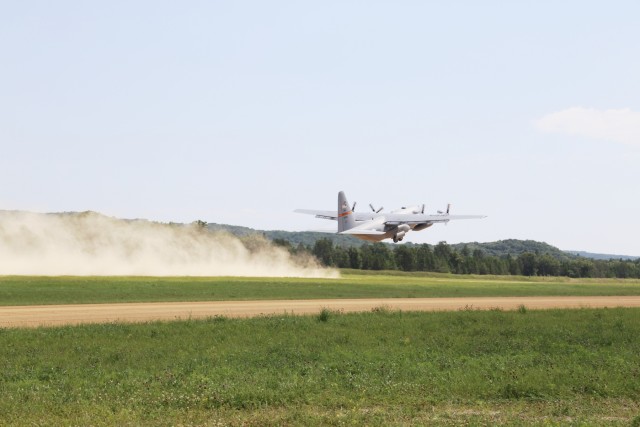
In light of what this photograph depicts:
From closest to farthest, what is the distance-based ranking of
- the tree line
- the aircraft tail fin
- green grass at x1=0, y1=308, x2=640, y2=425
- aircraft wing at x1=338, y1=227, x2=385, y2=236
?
green grass at x1=0, y1=308, x2=640, y2=425, aircraft wing at x1=338, y1=227, x2=385, y2=236, the aircraft tail fin, the tree line

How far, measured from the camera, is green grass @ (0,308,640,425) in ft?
67.7

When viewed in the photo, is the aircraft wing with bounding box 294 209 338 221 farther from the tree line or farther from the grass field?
the grass field

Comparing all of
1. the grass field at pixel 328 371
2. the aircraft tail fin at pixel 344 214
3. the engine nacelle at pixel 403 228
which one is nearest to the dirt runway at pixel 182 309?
the grass field at pixel 328 371

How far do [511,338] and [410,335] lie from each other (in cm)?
515

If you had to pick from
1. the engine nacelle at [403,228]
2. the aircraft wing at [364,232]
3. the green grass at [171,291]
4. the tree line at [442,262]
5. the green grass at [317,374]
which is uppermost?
the engine nacelle at [403,228]

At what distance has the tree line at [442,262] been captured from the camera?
173 m

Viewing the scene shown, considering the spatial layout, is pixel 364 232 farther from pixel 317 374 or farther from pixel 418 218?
pixel 317 374

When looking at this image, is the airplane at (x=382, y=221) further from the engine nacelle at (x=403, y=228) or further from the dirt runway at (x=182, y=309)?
the dirt runway at (x=182, y=309)

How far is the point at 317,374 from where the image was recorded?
26391mm

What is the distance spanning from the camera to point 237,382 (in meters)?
24.4

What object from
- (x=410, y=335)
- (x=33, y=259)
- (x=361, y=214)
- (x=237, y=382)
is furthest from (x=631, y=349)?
(x=33, y=259)

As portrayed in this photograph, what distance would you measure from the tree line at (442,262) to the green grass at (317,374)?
12412 centimetres

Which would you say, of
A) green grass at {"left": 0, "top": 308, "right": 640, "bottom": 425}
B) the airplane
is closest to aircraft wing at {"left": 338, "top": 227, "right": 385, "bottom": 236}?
the airplane

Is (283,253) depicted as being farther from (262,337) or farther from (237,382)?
(237,382)
